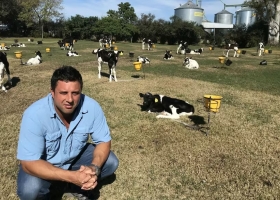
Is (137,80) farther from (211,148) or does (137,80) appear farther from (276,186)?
(276,186)

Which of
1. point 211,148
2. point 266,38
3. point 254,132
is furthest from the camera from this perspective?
point 266,38

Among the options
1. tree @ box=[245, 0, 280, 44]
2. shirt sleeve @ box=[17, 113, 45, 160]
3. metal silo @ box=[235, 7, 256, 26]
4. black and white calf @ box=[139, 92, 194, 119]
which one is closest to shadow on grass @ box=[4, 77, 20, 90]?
black and white calf @ box=[139, 92, 194, 119]

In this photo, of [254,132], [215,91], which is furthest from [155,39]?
[254,132]

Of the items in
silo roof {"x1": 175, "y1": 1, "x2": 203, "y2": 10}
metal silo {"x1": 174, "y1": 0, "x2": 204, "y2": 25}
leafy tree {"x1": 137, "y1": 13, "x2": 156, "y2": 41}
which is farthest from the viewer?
silo roof {"x1": 175, "y1": 1, "x2": 203, "y2": 10}

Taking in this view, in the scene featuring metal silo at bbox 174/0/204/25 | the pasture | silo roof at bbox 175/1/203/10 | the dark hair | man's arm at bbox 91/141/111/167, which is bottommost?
the pasture

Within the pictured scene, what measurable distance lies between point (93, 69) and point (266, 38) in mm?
38269

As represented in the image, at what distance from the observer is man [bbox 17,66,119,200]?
283cm

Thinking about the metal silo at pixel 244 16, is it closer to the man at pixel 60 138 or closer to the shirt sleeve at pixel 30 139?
the man at pixel 60 138

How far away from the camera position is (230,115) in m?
7.50

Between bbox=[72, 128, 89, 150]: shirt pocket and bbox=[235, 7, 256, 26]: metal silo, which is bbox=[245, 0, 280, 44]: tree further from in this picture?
bbox=[72, 128, 89, 150]: shirt pocket

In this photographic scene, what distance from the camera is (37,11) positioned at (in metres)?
56.0

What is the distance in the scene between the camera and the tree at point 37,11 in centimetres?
5451

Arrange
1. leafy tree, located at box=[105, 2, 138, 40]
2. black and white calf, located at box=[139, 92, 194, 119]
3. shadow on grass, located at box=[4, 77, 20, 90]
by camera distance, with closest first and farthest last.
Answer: black and white calf, located at box=[139, 92, 194, 119] < shadow on grass, located at box=[4, 77, 20, 90] < leafy tree, located at box=[105, 2, 138, 40]

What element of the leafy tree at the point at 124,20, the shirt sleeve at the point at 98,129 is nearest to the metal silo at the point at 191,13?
the leafy tree at the point at 124,20
